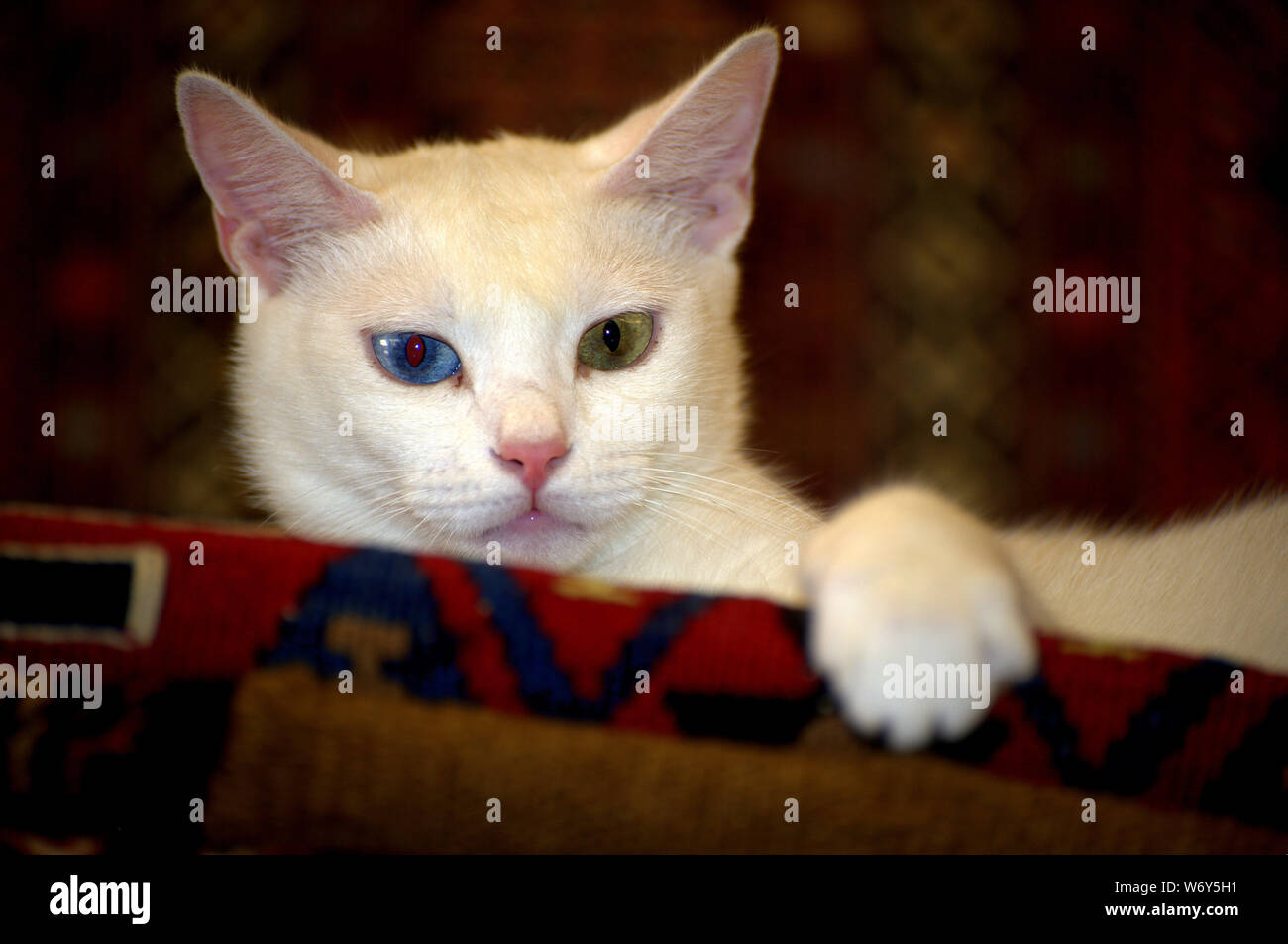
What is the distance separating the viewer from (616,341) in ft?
4.51

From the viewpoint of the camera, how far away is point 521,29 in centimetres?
336

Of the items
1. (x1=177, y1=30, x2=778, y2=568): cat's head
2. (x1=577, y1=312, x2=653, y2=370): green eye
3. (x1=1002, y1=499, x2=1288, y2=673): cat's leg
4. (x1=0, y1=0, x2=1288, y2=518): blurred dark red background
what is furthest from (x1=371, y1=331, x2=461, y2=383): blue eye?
(x1=0, y1=0, x2=1288, y2=518): blurred dark red background

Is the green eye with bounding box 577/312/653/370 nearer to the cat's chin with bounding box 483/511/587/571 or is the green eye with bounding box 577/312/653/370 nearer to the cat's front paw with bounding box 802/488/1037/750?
the cat's chin with bounding box 483/511/587/571

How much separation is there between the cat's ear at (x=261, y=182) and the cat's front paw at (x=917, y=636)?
3.15 ft

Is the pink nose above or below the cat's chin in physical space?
above

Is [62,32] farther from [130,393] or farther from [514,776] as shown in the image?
[514,776]

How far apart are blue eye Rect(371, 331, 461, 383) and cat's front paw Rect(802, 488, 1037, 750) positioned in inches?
25.9

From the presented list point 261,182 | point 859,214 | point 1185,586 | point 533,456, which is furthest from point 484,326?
point 859,214

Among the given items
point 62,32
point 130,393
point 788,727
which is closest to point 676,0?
point 62,32

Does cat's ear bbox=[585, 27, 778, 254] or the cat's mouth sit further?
cat's ear bbox=[585, 27, 778, 254]

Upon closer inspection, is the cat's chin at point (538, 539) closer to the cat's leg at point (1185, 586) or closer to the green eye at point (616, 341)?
the green eye at point (616, 341)

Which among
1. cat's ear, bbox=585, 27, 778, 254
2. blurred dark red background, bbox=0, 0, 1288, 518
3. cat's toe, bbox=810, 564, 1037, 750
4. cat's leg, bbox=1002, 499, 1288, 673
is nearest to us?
cat's toe, bbox=810, 564, 1037, 750

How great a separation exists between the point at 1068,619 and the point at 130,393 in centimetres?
324

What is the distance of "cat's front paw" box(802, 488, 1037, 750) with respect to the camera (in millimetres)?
735
